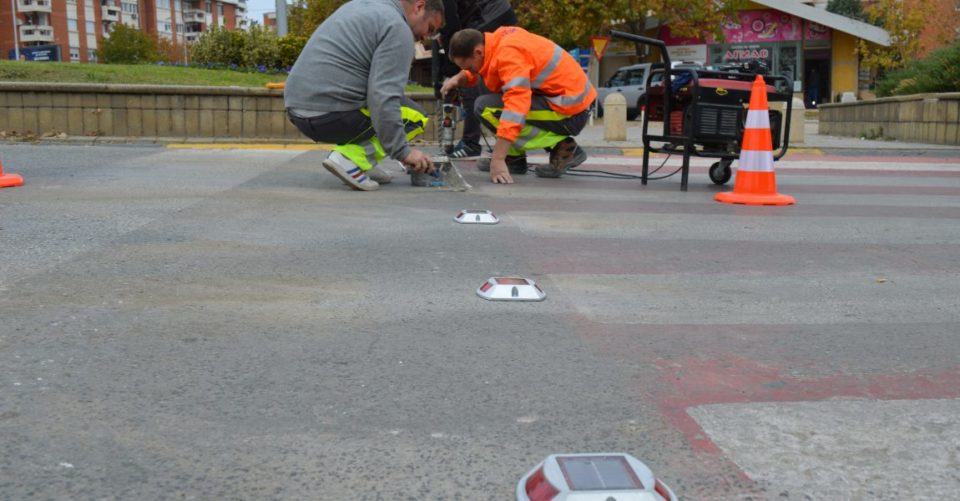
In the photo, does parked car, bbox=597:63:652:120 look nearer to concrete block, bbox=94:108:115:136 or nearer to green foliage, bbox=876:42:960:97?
green foliage, bbox=876:42:960:97

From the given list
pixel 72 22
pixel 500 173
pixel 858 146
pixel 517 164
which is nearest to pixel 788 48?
pixel 858 146

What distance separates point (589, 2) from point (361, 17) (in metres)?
23.1

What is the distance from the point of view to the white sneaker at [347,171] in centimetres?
674

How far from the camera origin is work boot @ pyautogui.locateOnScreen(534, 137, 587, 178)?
26.8ft

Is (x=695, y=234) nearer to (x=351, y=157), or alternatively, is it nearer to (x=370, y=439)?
(x=351, y=157)

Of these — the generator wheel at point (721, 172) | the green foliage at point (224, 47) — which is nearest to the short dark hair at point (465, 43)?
the generator wheel at point (721, 172)

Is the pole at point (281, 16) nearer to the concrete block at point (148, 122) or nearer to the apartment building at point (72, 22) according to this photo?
the concrete block at point (148, 122)

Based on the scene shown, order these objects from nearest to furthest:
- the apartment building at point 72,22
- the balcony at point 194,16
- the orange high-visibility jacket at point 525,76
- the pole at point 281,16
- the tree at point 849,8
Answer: the orange high-visibility jacket at point 525,76
the pole at point 281,16
the tree at point 849,8
the apartment building at point 72,22
the balcony at point 194,16

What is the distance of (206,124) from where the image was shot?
1218 cm

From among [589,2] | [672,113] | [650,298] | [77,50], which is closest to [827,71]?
[589,2]

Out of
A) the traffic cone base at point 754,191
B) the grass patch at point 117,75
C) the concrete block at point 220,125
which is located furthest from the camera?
the grass patch at point 117,75

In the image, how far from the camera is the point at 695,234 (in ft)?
17.8

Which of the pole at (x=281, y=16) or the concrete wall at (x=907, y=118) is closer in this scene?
the concrete wall at (x=907, y=118)

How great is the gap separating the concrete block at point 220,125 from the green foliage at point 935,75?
1180 centimetres
